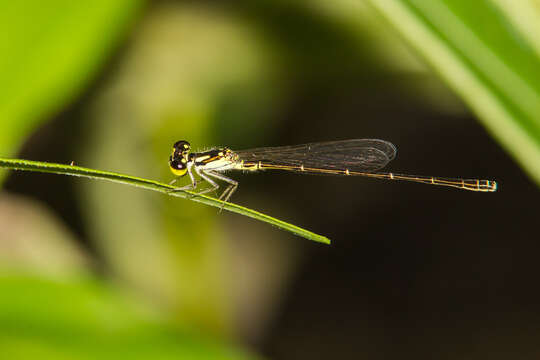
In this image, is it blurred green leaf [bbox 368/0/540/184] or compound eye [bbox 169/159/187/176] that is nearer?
blurred green leaf [bbox 368/0/540/184]

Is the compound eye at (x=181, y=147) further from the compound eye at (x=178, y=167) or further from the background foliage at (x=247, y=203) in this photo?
the background foliage at (x=247, y=203)

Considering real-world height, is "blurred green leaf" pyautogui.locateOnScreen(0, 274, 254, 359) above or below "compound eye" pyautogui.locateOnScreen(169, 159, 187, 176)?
below

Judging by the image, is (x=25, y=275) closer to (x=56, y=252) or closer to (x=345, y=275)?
(x=56, y=252)

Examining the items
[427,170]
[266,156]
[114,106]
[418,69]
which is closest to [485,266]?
[427,170]

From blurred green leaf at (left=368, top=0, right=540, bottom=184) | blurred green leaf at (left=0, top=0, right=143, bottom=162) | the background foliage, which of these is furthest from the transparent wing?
blurred green leaf at (left=368, top=0, right=540, bottom=184)

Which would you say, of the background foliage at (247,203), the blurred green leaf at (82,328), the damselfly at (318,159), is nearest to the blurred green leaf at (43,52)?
the background foliage at (247,203)

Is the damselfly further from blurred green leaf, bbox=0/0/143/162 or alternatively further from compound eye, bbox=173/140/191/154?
blurred green leaf, bbox=0/0/143/162

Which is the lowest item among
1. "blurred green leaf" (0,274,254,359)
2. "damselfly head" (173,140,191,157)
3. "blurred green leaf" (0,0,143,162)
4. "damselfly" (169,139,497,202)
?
"blurred green leaf" (0,274,254,359)
